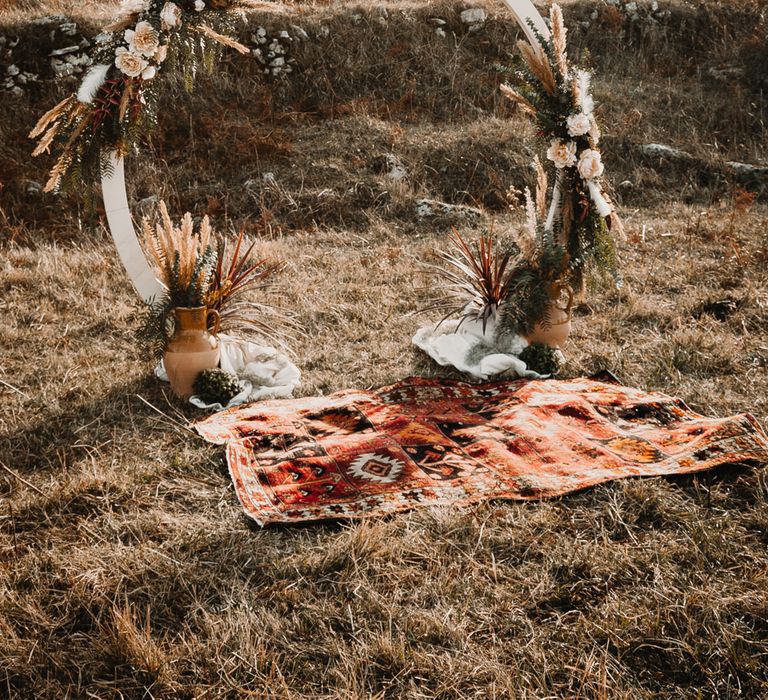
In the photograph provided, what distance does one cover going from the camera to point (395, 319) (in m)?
5.80

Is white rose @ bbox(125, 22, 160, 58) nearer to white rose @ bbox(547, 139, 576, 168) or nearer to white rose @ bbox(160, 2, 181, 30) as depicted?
white rose @ bbox(160, 2, 181, 30)

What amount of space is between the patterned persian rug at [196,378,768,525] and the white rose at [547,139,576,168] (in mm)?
1466

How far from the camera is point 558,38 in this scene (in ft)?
14.8

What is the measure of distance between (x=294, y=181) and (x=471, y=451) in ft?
21.0

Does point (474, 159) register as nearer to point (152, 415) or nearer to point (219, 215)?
point (219, 215)

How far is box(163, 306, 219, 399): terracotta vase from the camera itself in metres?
4.32

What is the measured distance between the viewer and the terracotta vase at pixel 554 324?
494 cm

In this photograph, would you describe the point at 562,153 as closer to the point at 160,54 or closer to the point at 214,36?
the point at 214,36

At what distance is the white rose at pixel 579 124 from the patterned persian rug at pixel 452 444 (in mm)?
1640

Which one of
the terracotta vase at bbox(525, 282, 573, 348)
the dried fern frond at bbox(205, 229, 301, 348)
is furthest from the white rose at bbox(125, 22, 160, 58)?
the terracotta vase at bbox(525, 282, 573, 348)

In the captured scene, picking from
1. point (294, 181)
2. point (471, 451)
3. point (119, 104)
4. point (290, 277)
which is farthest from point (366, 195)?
point (471, 451)

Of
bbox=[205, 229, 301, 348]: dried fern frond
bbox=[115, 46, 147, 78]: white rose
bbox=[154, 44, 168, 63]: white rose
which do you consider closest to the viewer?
bbox=[115, 46, 147, 78]: white rose

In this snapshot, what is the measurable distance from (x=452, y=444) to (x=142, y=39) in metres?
2.87

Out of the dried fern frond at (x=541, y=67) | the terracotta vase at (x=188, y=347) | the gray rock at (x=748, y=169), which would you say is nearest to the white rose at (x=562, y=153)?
the dried fern frond at (x=541, y=67)
